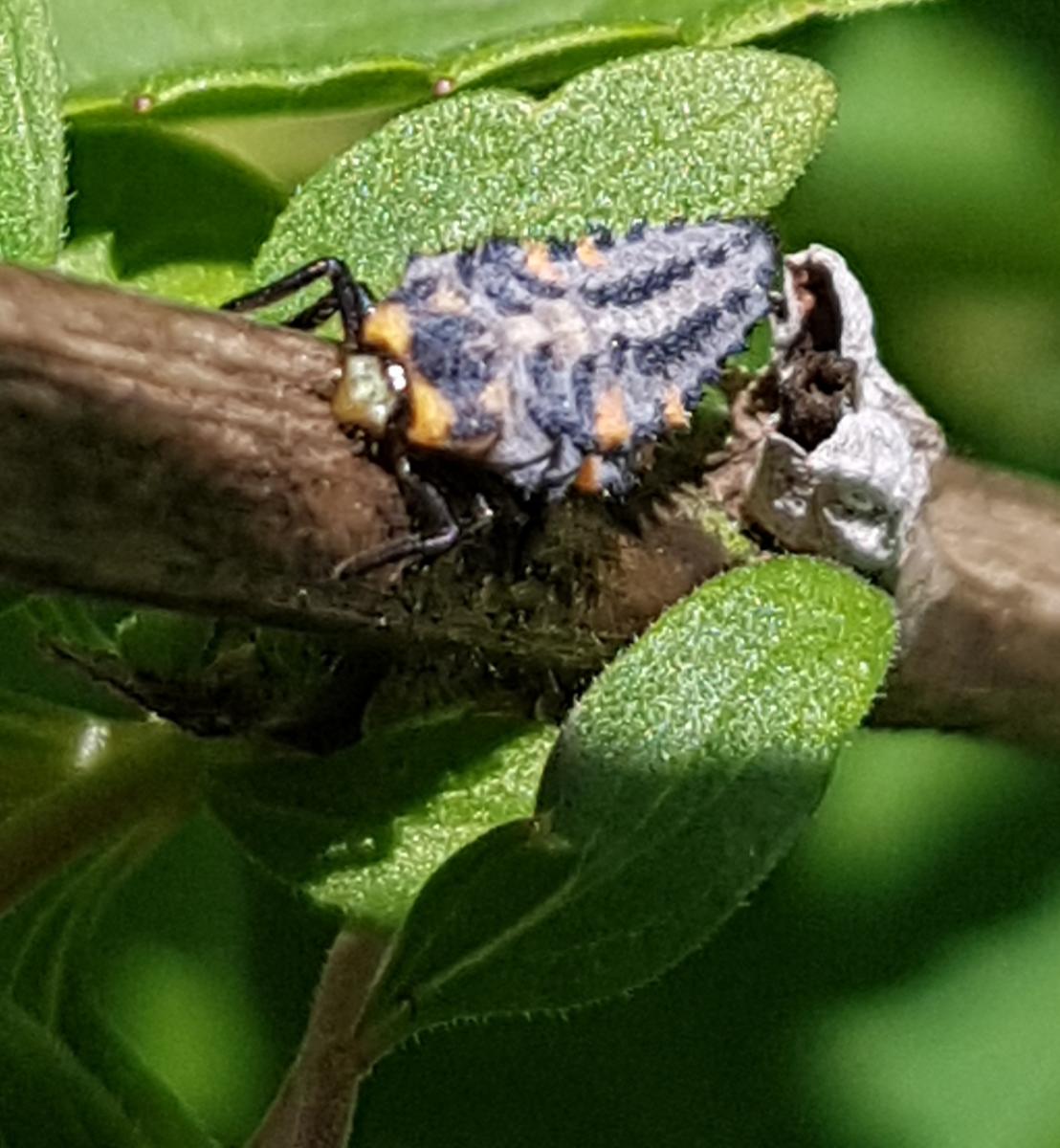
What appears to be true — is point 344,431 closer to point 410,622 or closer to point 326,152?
point 410,622

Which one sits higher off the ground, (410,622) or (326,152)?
(410,622)

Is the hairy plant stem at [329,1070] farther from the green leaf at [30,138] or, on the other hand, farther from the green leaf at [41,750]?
the green leaf at [30,138]

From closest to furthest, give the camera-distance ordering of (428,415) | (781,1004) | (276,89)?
(428,415) < (276,89) < (781,1004)

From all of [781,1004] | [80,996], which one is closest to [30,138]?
[80,996]

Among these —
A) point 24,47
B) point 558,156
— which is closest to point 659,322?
point 558,156

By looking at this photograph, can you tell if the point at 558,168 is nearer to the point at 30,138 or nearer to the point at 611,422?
the point at 611,422

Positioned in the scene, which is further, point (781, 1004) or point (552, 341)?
point (781, 1004)

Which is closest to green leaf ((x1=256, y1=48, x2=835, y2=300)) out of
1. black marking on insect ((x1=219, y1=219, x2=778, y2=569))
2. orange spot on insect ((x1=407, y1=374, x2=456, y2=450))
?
black marking on insect ((x1=219, y1=219, x2=778, y2=569))
